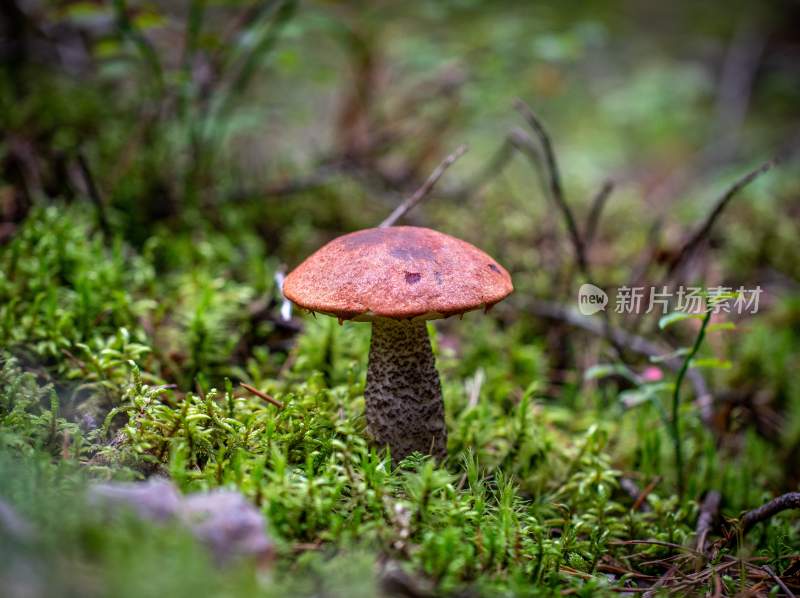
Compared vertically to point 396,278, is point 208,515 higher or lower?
lower

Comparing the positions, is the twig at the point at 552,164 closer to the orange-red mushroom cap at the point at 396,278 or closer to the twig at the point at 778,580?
the orange-red mushroom cap at the point at 396,278

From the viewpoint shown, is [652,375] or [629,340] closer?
[652,375]

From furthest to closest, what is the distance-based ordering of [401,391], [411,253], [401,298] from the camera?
[401,391] < [411,253] < [401,298]

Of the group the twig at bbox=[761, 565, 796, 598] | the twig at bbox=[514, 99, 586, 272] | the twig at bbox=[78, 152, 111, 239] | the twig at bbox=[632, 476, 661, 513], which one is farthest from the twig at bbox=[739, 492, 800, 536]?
the twig at bbox=[78, 152, 111, 239]

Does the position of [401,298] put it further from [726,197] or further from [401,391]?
[726,197]

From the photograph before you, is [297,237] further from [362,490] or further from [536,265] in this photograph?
[362,490]

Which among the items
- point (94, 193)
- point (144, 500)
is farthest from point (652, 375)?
point (94, 193)
